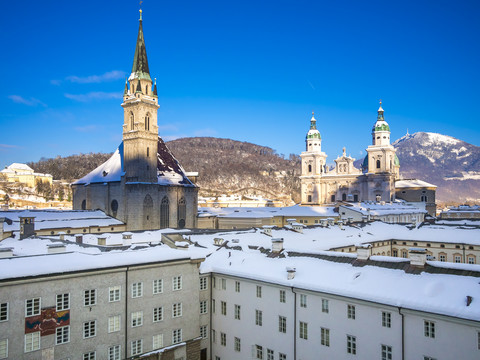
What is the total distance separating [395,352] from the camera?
24.0 meters

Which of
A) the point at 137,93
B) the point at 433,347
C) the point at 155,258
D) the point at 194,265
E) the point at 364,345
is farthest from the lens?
the point at 137,93

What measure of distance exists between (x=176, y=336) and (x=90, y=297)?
6.81 m

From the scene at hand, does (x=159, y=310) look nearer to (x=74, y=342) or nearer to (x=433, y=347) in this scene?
(x=74, y=342)

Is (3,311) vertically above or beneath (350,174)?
beneath

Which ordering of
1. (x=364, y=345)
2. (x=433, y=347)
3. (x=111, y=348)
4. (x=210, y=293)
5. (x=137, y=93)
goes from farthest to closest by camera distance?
(x=137, y=93)
(x=210, y=293)
(x=111, y=348)
(x=364, y=345)
(x=433, y=347)

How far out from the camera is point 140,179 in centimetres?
6925

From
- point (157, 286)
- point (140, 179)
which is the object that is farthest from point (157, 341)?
point (140, 179)

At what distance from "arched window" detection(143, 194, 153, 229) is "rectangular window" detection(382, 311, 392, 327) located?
48.3 m

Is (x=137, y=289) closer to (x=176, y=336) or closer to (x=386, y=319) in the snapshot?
(x=176, y=336)

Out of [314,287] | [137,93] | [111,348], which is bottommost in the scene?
[111,348]

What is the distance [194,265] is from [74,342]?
8.91 m

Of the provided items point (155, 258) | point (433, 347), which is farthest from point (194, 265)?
point (433, 347)

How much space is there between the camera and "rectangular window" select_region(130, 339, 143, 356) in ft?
92.6

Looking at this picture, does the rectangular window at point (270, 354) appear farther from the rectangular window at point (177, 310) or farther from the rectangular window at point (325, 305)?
the rectangular window at point (177, 310)
